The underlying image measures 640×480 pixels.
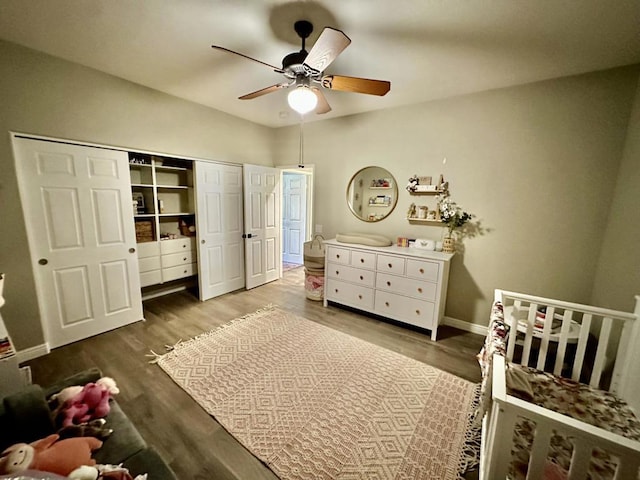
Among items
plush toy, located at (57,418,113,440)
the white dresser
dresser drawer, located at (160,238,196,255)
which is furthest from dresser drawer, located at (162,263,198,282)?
plush toy, located at (57,418,113,440)

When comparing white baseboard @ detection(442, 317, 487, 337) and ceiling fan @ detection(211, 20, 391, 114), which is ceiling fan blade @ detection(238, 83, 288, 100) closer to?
ceiling fan @ detection(211, 20, 391, 114)

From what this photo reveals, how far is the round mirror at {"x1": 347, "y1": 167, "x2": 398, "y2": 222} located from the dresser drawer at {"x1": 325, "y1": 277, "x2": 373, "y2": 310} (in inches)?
39.3

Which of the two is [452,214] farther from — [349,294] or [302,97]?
[302,97]

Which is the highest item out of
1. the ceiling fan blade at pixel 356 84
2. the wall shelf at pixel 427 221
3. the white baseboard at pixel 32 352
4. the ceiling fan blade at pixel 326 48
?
the ceiling fan blade at pixel 326 48

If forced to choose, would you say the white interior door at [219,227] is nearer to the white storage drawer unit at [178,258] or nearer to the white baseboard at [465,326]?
the white storage drawer unit at [178,258]

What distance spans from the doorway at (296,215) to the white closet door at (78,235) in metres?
3.04

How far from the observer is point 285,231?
19.2 ft

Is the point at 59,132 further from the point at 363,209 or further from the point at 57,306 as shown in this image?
the point at 363,209

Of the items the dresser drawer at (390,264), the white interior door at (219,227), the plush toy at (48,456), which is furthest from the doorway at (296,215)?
the plush toy at (48,456)

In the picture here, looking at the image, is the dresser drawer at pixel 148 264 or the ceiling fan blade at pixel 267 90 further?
the dresser drawer at pixel 148 264

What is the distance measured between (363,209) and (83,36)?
10.6 ft

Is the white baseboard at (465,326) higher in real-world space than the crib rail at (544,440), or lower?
lower

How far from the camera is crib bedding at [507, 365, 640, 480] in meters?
1.06

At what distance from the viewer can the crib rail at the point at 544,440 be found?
767mm
